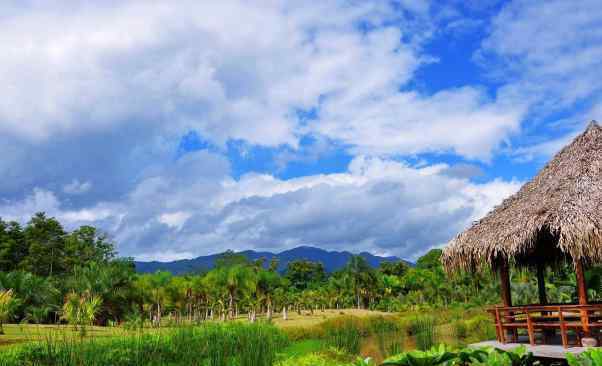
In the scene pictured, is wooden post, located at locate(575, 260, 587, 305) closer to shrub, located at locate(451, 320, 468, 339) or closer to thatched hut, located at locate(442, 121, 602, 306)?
thatched hut, located at locate(442, 121, 602, 306)

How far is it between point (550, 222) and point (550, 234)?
1.03 metres

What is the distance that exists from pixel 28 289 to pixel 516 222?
22.0 metres

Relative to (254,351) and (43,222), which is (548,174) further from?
(43,222)

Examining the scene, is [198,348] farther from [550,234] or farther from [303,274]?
[303,274]

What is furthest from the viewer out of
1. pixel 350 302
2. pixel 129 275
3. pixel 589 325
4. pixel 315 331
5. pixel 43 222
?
pixel 350 302

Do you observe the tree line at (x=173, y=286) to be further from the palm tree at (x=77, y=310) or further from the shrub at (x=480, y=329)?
the shrub at (x=480, y=329)

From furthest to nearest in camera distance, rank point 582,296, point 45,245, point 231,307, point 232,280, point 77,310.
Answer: point 45,245 < point 232,280 < point 231,307 < point 77,310 < point 582,296

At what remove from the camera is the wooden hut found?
24.8 ft

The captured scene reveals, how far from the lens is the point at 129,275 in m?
32.2

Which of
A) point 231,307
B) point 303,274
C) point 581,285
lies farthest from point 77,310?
point 303,274

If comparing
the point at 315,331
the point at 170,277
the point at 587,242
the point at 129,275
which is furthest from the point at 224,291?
the point at 587,242

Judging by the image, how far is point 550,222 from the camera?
25.8 feet

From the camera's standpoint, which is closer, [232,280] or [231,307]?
[231,307]

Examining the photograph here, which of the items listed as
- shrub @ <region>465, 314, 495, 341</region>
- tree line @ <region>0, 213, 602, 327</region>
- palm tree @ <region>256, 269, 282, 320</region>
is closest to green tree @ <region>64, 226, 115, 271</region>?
tree line @ <region>0, 213, 602, 327</region>
